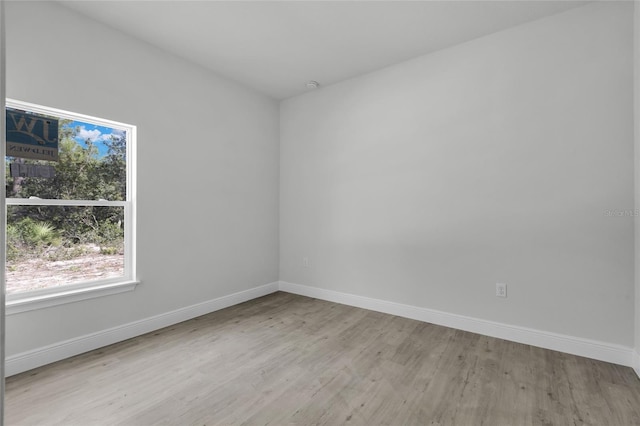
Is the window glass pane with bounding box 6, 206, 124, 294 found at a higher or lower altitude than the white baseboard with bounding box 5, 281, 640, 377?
higher

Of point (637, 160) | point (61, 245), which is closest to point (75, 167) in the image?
A: point (61, 245)

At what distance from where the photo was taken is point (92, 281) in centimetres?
255

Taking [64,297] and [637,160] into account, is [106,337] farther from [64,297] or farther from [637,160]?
[637,160]

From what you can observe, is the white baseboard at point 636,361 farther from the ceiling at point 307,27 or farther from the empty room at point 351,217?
the ceiling at point 307,27

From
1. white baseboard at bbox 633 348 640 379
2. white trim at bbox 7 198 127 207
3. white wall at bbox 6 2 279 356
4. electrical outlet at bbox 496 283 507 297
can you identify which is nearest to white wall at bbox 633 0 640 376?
white baseboard at bbox 633 348 640 379

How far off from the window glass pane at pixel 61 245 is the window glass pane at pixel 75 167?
0.13 metres

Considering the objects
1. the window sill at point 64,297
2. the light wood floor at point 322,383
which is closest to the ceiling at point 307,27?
the window sill at point 64,297

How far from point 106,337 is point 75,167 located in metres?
1.47

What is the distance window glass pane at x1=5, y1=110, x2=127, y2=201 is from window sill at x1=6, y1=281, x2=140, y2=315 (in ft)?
2.49

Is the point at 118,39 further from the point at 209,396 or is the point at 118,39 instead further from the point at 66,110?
the point at 209,396

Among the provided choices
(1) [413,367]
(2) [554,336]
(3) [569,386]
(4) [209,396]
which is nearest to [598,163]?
(2) [554,336]

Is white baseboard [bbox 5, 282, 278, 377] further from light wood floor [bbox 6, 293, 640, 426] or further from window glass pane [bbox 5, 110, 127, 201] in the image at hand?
window glass pane [bbox 5, 110, 127, 201]

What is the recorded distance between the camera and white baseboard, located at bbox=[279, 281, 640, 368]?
226 centimetres

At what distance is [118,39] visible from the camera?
2639mm
